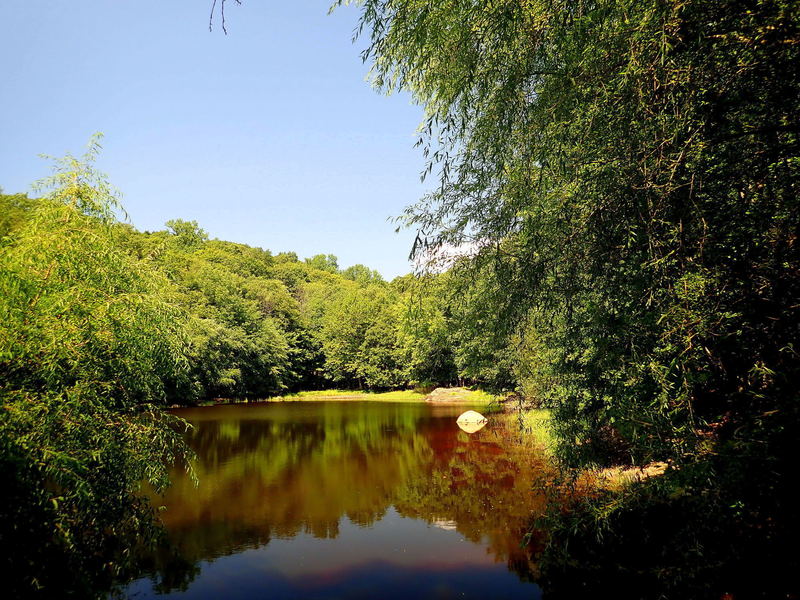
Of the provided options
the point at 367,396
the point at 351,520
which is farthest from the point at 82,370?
the point at 367,396

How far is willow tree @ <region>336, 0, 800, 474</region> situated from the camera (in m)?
3.30

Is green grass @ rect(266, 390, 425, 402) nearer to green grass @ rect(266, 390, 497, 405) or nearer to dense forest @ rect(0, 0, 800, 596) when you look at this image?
green grass @ rect(266, 390, 497, 405)

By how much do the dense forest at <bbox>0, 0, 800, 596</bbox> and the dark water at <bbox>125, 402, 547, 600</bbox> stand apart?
9.70 ft

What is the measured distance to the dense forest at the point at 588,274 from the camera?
3371 millimetres

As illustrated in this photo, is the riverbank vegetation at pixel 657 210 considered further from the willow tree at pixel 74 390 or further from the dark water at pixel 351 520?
the dark water at pixel 351 520

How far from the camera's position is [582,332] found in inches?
241

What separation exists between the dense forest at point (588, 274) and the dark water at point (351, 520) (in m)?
2.96

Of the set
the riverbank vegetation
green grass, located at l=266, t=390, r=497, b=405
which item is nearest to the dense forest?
the riverbank vegetation

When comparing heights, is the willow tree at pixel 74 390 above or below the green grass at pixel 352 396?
above

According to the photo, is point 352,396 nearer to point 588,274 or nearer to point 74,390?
point 74,390

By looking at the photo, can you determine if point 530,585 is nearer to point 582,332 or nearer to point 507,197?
point 582,332

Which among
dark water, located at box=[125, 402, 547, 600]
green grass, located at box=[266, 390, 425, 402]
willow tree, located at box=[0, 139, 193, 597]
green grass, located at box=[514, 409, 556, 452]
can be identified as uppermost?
willow tree, located at box=[0, 139, 193, 597]

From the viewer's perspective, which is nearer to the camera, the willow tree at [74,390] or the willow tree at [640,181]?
the willow tree at [640,181]

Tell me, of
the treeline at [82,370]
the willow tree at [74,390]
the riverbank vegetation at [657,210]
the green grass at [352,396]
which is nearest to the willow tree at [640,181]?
the riverbank vegetation at [657,210]
